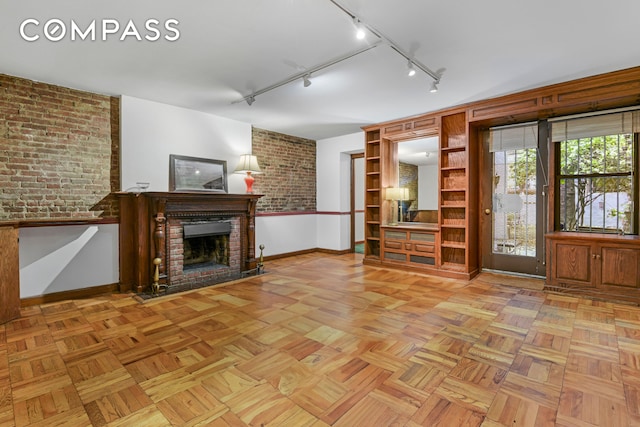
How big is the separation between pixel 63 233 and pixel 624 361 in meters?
5.58

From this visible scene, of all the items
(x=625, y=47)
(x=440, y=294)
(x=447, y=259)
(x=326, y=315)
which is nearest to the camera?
(x=625, y=47)

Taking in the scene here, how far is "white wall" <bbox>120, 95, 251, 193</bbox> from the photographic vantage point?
421 cm

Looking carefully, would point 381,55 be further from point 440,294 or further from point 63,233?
point 63,233

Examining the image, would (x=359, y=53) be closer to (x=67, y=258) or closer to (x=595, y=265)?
(x=595, y=265)

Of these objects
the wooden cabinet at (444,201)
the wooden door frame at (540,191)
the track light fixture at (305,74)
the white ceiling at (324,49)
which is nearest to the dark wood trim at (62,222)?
the white ceiling at (324,49)

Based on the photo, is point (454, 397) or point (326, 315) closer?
→ point (454, 397)

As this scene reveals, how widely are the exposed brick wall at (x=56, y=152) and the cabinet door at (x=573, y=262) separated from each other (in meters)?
5.81

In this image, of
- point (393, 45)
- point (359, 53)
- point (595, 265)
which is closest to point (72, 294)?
point (359, 53)

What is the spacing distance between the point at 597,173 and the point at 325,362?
14.4 ft

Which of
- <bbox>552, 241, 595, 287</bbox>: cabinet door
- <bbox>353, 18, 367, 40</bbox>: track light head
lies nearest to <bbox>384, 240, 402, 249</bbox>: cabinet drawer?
<bbox>552, 241, 595, 287</bbox>: cabinet door

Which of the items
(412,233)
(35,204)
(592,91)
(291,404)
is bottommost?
(291,404)

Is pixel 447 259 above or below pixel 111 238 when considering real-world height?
below

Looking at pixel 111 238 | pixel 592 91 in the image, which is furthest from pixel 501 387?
pixel 111 238

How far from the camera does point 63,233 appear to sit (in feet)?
12.4
